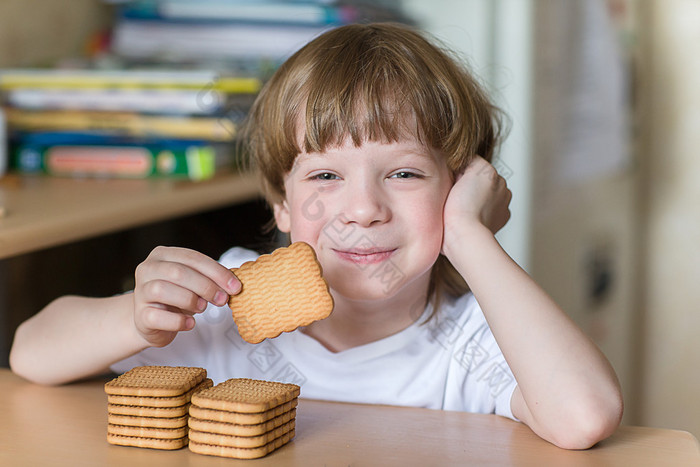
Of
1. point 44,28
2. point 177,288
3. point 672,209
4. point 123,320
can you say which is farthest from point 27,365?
point 672,209

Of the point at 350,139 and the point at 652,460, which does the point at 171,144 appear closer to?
the point at 350,139

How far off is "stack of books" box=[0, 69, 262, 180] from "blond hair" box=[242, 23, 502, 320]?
354 millimetres

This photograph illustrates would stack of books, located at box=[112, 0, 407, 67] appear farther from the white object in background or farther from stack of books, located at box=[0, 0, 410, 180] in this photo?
the white object in background

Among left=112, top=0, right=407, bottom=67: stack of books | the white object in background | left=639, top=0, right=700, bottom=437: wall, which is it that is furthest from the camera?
left=639, top=0, right=700, bottom=437: wall

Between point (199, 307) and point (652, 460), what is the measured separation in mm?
415

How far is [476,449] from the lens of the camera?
655 mm

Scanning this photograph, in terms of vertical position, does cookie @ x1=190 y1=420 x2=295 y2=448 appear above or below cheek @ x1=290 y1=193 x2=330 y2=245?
below

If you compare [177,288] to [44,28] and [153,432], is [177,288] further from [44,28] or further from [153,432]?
[44,28]

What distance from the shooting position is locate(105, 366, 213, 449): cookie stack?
640 mm

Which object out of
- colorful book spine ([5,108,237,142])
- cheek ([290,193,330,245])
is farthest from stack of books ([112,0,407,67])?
cheek ([290,193,330,245])

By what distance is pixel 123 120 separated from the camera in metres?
1.33

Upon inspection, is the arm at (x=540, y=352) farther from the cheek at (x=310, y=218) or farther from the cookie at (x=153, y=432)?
the cookie at (x=153, y=432)

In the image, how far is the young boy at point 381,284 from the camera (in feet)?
2.43

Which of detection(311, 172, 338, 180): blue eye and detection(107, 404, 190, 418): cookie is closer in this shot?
detection(107, 404, 190, 418): cookie
